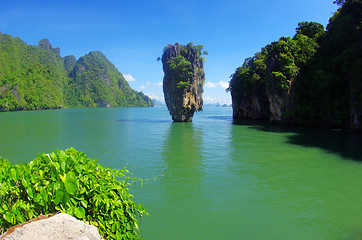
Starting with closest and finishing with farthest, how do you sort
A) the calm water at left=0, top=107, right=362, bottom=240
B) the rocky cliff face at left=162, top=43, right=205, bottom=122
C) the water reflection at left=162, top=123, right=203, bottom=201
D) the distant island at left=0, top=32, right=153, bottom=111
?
1. the calm water at left=0, top=107, right=362, bottom=240
2. the water reflection at left=162, top=123, right=203, bottom=201
3. the rocky cliff face at left=162, top=43, right=205, bottom=122
4. the distant island at left=0, top=32, right=153, bottom=111

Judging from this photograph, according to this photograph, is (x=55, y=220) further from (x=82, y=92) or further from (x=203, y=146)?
(x=82, y=92)

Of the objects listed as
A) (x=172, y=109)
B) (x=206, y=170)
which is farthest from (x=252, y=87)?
(x=206, y=170)

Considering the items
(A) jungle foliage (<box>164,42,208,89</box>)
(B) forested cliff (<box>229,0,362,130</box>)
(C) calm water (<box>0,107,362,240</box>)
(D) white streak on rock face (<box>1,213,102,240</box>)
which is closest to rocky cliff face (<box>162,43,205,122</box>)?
(A) jungle foliage (<box>164,42,208,89</box>)

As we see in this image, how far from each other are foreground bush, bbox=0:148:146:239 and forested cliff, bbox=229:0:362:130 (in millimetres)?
25293

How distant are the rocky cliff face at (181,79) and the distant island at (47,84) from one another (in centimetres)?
8383

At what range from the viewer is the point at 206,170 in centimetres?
1230

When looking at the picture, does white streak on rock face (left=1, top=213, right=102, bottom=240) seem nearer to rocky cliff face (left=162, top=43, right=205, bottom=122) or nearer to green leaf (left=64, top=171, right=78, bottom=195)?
green leaf (left=64, top=171, right=78, bottom=195)

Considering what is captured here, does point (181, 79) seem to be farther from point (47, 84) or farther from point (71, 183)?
point (47, 84)

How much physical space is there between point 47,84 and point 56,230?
140 metres

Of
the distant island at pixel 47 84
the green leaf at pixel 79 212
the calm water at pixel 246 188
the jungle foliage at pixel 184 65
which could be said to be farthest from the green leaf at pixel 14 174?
the distant island at pixel 47 84

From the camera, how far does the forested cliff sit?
23250mm

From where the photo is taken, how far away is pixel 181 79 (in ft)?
130

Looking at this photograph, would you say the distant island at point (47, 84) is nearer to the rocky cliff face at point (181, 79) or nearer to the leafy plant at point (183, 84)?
the rocky cliff face at point (181, 79)

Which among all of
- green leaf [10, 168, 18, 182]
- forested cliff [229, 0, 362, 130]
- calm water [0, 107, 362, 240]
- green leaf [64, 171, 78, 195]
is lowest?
calm water [0, 107, 362, 240]
